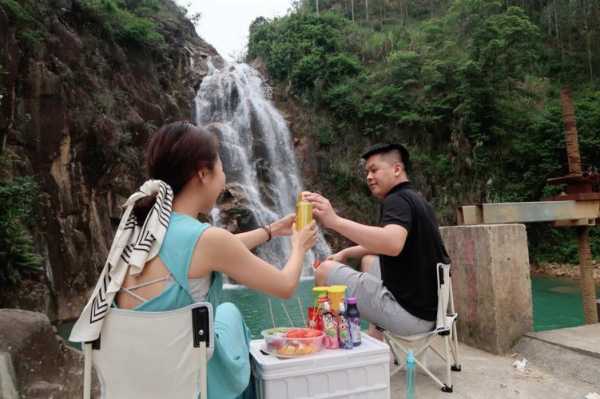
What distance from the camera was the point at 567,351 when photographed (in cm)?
303

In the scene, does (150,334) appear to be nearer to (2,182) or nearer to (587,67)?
(2,182)

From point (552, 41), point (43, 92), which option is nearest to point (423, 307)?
point (43, 92)

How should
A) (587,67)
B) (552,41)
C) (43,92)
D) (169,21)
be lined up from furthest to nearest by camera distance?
(169,21)
(552,41)
(587,67)
(43,92)

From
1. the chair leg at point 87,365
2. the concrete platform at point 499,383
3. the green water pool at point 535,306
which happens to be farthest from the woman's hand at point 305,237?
the green water pool at point 535,306

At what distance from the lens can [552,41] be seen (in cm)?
1539

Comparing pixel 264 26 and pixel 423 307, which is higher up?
pixel 264 26

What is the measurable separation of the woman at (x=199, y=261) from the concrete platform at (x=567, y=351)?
7.52 feet

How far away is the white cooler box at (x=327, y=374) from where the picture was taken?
69.5 inches

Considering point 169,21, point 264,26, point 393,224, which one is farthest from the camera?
point 264,26

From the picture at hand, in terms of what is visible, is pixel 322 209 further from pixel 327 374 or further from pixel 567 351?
pixel 567 351

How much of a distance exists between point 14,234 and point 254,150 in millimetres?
11051

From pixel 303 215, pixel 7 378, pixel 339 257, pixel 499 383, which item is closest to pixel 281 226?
pixel 303 215

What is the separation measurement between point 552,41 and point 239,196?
1299cm

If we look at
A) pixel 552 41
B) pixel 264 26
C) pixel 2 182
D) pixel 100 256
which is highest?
pixel 264 26
